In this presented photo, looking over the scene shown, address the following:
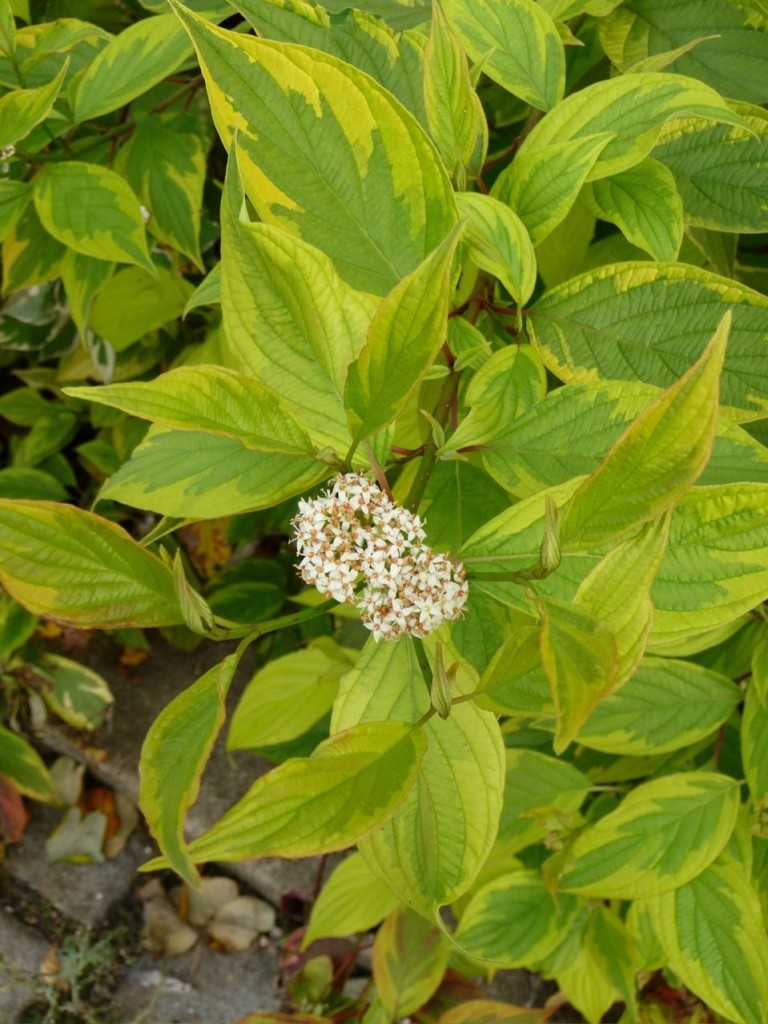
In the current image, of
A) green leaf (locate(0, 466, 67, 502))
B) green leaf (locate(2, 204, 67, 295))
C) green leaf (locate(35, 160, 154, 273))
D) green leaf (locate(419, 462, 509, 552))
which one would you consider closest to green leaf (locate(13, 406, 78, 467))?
green leaf (locate(0, 466, 67, 502))

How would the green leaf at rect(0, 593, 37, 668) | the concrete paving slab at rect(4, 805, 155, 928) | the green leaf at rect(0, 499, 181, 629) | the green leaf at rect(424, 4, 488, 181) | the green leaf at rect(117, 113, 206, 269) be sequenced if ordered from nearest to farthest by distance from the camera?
the green leaf at rect(0, 499, 181, 629) < the green leaf at rect(424, 4, 488, 181) < the green leaf at rect(117, 113, 206, 269) < the green leaf at rect(0, 593, 37, 668) < the concrete paving slab at rect(4, 805, 155, 928)

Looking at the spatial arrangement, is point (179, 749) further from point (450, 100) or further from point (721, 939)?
point (721, 939)

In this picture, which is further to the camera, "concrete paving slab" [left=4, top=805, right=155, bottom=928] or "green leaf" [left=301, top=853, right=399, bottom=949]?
"concrete paving slab" [left=4, top=805, right=155, bottom=928]

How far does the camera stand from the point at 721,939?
92 cm

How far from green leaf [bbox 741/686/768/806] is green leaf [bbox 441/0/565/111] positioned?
59 centimetres

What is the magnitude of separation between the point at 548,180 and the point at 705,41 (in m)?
0.35

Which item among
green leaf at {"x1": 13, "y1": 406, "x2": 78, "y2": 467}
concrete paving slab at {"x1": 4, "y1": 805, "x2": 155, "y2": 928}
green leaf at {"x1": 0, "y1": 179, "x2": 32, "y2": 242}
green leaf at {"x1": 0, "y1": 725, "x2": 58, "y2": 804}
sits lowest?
concrete paving slab at {"x1": 4, "y1": 805, "x2": 155, "y2": 928}

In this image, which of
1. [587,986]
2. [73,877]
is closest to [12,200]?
[587,986]

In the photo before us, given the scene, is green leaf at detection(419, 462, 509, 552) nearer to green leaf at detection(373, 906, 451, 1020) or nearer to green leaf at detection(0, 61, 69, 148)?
green leaf at detection(0, 61, 69, 148)

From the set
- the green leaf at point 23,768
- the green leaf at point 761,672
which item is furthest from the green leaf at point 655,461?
the green leaf at point 23,768

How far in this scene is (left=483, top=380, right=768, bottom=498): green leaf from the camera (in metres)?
0.61

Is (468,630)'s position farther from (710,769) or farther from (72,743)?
(72,743)

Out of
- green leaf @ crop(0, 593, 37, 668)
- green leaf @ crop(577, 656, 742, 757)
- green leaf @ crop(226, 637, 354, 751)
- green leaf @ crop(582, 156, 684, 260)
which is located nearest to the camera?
green leaf @ crop(582, 156, 684, 260)

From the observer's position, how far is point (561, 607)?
450mm
